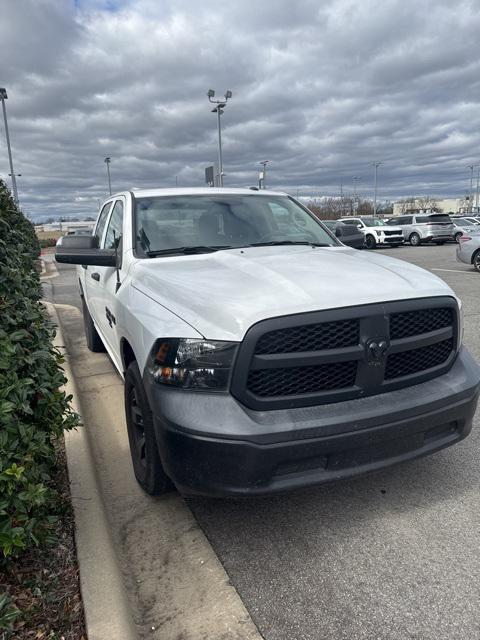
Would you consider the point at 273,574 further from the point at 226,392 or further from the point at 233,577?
the point at 226,392

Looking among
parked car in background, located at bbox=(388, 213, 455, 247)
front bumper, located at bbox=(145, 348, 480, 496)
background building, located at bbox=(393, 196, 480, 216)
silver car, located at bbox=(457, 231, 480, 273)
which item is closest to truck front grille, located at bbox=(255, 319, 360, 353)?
front bumper, located at bbox=(145, 348, 480, 496)

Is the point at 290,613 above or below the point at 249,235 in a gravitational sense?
below

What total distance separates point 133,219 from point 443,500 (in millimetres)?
2812

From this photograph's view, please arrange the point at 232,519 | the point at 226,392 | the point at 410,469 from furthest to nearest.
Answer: the point at 410,469 < the point at 232,519 < the point at 226,392

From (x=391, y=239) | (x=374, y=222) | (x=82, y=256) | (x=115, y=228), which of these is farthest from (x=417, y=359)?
(x=374, y=222)

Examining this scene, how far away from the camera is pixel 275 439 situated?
7.21 feet

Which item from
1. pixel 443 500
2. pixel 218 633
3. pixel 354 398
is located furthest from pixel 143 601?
pixel 443 500

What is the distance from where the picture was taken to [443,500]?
2.91m

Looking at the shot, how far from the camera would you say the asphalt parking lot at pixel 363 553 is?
210cm

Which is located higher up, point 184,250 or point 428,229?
point 184,250

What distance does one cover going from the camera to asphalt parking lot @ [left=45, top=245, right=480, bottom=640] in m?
2.10

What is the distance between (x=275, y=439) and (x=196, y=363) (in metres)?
0.49

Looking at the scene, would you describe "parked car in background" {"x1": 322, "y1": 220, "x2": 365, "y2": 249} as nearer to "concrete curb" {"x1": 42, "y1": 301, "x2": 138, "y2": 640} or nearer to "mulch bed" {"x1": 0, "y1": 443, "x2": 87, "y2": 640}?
"concrete curb" {"x1": 42, "y1": 301, "x2": 138, "y2": 640}

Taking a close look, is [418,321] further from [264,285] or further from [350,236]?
[350,236]
